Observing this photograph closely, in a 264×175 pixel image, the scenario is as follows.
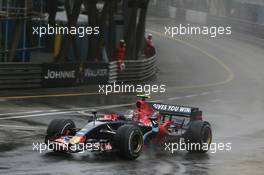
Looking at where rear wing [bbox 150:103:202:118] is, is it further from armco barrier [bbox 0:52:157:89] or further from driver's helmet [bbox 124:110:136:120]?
armco barrier [bbox 0:52:157:89]

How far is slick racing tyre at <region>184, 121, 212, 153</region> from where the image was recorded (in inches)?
589

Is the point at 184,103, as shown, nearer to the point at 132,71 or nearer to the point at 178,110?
the point at 132,71

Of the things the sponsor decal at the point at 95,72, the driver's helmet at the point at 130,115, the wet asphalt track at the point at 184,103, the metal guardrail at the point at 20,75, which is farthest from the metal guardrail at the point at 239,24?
the driver's helmet at the point at 130,115

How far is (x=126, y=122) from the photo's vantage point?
14.5 meters

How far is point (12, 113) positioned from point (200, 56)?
30.2m

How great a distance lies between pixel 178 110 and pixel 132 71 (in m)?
17.7

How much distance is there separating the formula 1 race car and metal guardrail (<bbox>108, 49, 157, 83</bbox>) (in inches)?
598

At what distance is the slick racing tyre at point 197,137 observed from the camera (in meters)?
15.0

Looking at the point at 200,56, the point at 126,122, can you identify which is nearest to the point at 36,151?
the point at 126,122

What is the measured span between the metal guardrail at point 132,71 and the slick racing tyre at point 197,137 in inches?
624

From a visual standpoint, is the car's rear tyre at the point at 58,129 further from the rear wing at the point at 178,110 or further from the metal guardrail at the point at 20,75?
the metal guardrail at the point at 20,75

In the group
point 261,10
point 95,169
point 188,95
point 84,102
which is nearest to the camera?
point 95,169

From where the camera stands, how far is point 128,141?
13.4 metres

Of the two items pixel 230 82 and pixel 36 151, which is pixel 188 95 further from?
pixel 36 151
